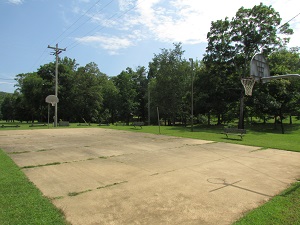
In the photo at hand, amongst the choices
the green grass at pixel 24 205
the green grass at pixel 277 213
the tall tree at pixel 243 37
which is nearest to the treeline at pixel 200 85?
the tall tree at pixel 243 37

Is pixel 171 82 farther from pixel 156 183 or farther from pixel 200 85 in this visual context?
pixel 156 183

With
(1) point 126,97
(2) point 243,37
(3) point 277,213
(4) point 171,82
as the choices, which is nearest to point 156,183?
(3) point 277,213

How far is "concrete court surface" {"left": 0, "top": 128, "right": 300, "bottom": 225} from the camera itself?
416 centimetres

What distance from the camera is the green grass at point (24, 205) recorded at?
374 cm

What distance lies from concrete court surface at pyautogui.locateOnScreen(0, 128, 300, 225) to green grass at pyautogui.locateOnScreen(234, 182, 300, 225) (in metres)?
0.19

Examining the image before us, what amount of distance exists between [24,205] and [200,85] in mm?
27579

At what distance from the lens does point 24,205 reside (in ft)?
14.0

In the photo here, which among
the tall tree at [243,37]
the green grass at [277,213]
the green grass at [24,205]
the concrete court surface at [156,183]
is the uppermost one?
the tall tree at [243,37]

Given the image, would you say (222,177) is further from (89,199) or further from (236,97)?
(236,97)

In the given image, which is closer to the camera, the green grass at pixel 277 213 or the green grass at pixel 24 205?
the green grass at pixel 24 205

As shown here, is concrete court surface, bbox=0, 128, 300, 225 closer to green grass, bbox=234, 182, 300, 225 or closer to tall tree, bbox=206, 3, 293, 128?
green grass, bbox=234, 182, 300, 225

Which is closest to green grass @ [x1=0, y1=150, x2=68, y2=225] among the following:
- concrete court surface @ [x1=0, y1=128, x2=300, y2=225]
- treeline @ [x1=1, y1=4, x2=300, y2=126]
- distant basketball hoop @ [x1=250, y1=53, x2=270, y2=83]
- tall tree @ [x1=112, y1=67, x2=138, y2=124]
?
concrete court surface @ [x1=0, y1=128, x2=300, y2=225]

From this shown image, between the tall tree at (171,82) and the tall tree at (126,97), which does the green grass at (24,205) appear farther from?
the tall tree at (126,97)

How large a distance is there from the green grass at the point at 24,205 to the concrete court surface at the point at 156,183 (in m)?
0.22
